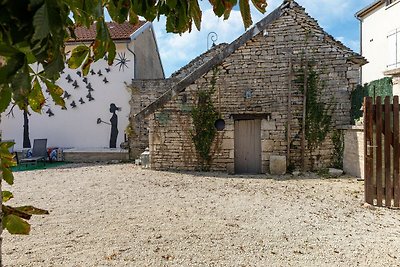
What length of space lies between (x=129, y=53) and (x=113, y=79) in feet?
4.53

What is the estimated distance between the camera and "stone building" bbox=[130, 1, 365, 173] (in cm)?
1051

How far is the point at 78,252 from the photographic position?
13.1 feet

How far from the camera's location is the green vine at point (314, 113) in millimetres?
10438

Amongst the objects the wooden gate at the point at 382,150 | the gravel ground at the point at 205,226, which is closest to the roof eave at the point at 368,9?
the gravel ground at the point at 205,226

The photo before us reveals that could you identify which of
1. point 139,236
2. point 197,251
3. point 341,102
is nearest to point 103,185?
point 139,236

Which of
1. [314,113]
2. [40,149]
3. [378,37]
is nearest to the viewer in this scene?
[314,113]

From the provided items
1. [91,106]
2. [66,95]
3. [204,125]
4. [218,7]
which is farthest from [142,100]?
[218,7]

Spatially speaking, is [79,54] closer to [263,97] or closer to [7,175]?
[7,175]

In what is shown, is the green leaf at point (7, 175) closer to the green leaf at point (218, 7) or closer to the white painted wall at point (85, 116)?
the green leaf at point (218, 7)

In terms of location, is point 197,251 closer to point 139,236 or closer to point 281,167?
point 139,236

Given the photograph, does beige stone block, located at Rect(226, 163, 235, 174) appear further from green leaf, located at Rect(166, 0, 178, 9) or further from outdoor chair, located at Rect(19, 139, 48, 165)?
green leaf, located at Rect(166, 0, 178, 9)

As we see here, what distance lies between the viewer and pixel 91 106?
1464 centimetres

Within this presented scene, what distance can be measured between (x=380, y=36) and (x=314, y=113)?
10.7 metres

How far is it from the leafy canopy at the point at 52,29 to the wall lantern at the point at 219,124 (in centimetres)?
948
